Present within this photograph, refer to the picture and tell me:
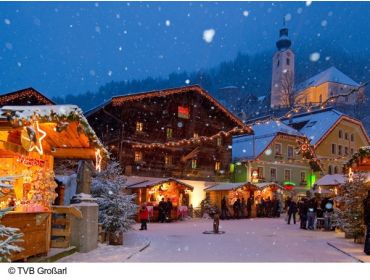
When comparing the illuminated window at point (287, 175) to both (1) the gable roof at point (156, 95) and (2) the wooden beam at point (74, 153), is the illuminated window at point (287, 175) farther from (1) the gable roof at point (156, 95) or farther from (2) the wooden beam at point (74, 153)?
(2) the wooden beam at point (74, 153)

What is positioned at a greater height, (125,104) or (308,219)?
(125,104)

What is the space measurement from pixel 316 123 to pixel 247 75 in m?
65.7

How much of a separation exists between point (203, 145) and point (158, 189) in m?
6.58

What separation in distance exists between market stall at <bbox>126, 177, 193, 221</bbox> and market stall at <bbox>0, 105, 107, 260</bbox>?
1417cm

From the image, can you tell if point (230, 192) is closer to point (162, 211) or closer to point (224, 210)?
point (224, 210)

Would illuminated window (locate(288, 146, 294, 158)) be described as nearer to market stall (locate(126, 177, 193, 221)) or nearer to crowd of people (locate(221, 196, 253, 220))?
crowd of people (locate(221, 196, 253, 220))

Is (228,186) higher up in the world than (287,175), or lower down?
lower down

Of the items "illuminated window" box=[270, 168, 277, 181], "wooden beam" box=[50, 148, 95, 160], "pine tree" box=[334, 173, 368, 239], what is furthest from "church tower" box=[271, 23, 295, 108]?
"wooden beam" box=[50, 148, 95, 160]

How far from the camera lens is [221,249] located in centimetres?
1149

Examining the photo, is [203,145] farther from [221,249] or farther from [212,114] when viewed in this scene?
[221,249]

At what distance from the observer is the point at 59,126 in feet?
25.1

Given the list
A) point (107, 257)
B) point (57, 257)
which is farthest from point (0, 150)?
point (107, 257)

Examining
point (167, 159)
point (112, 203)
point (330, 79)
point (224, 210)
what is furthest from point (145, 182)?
point (330, 79)
